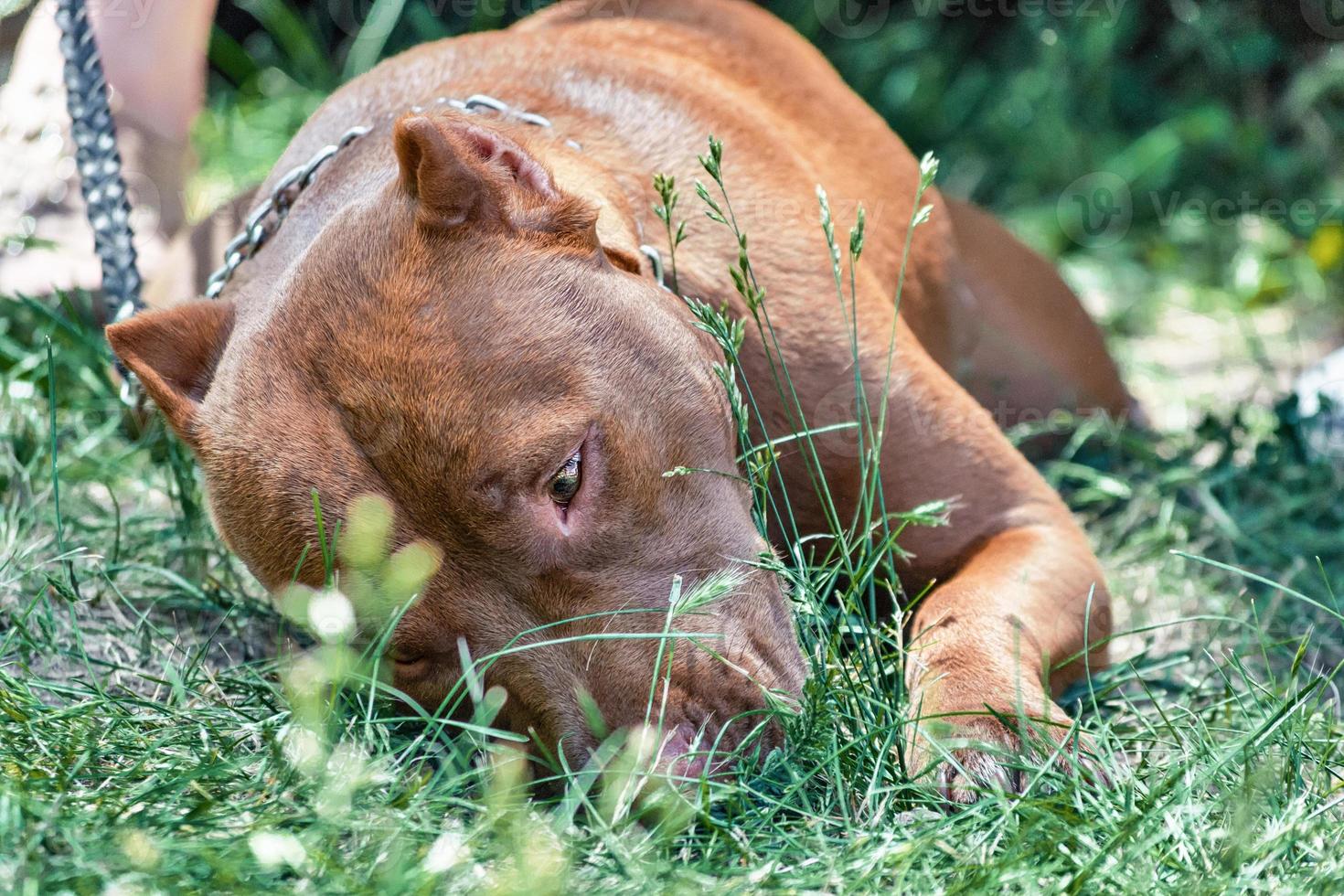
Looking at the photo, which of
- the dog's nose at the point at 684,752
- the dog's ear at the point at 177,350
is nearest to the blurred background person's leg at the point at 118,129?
the dog's ear at the point at 177,350

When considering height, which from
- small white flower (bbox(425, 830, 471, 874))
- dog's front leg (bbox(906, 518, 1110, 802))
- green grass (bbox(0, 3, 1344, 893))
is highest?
small white flower (bbox(425, 830, 471, 874))

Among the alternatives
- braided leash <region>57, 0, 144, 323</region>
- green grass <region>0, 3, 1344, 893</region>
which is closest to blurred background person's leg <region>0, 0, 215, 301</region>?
braided leash <region>57, 0, 144, 323</region>

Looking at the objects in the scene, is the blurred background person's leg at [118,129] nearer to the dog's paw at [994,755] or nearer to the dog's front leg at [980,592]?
the dog's front leg at [980,592]

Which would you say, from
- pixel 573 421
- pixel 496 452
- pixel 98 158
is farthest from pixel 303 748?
pixel 98 158

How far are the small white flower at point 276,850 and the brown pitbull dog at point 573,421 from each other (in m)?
0.63

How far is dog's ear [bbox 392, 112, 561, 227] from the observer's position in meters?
2.46

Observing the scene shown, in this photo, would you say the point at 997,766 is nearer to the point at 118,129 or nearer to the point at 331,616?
the point at 331,616

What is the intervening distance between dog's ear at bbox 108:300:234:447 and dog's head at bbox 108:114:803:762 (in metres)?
0.02

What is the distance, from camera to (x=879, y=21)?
24.8ft

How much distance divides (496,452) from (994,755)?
3.33ft

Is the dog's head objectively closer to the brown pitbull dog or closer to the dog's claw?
the brown pitbull dog

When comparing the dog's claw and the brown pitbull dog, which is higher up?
the brown pitbull dog

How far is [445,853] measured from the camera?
1.91 metres

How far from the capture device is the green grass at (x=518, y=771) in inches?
78.4
